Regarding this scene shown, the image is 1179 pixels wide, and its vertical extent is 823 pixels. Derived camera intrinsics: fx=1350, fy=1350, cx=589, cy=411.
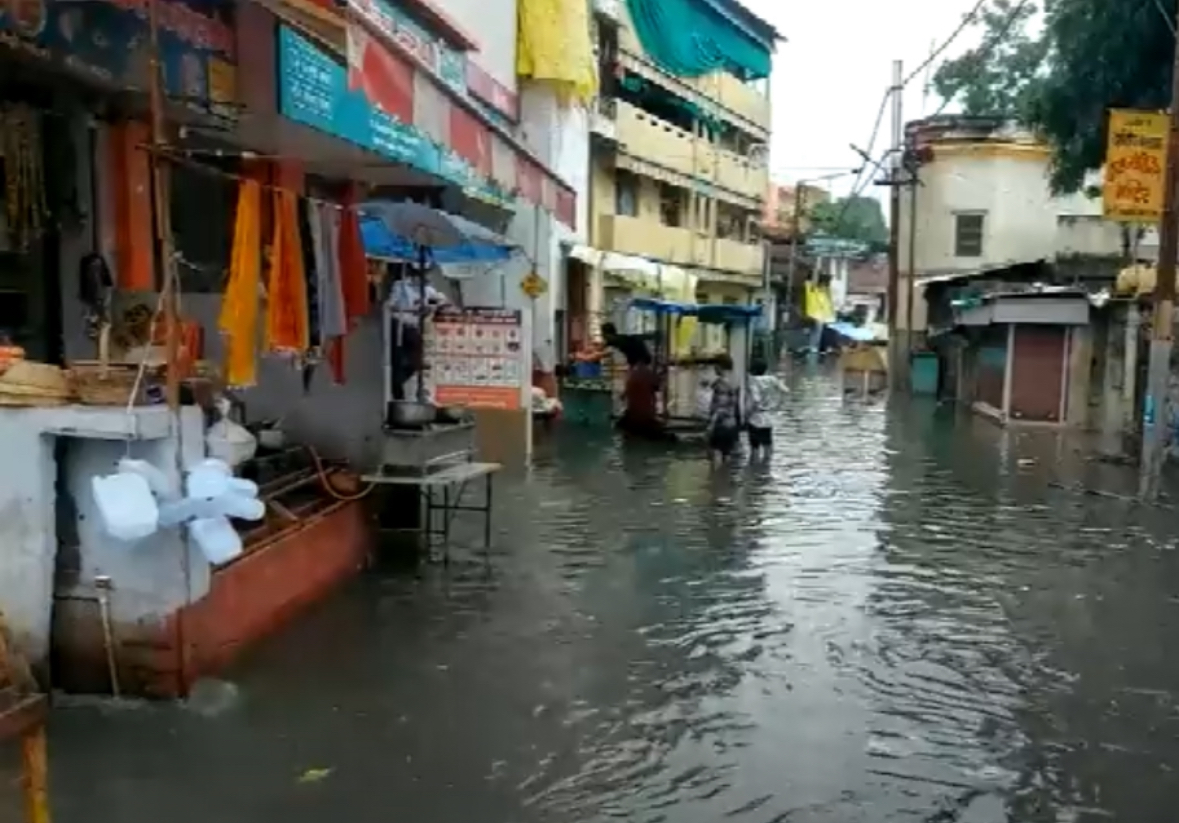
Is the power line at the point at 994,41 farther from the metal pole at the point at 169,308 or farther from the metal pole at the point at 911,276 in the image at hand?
the metal pole at the point at 169,308

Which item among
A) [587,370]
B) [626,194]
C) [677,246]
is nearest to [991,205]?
[677,246]

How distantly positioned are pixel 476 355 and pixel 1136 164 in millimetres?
7929

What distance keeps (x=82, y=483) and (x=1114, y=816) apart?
5.06m

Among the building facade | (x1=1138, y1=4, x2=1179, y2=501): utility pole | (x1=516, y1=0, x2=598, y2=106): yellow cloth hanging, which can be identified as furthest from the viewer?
the building facade

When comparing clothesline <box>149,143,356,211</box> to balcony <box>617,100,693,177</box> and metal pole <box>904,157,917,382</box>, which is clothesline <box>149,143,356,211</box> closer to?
balcony <box>617,100,693,177</box>

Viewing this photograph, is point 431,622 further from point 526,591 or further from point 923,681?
point 923,681

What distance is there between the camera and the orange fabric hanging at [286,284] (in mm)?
8164

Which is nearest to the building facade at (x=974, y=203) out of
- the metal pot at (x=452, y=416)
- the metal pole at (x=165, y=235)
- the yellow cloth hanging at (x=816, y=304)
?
the yellow cloth hanging at (x=816, y=304)

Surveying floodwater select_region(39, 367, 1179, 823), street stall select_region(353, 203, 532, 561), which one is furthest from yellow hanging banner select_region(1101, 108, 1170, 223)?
street stall select_region(353, 203, 532, 561)

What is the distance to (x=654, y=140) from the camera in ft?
116

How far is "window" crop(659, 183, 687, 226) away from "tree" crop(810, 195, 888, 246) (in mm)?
20541

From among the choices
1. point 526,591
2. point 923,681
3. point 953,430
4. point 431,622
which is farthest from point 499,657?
point 953,430

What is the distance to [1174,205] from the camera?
1519 centimetres

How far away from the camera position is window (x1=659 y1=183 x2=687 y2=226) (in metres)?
38.5
